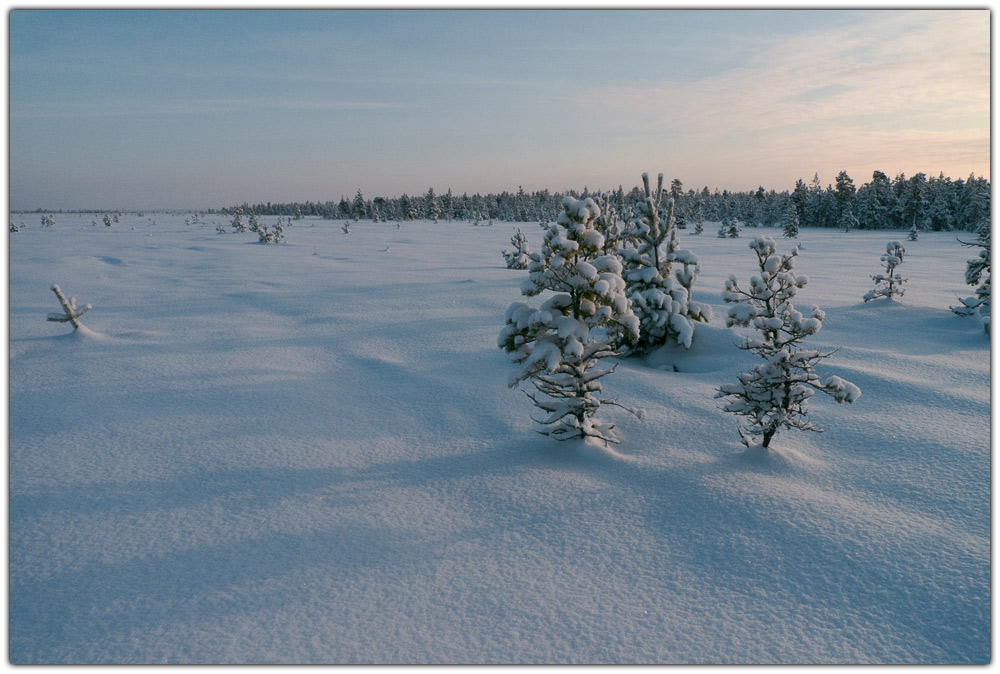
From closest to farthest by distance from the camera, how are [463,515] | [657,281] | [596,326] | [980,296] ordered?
[463,515] < [596,326] < [657,281] < [980,296]

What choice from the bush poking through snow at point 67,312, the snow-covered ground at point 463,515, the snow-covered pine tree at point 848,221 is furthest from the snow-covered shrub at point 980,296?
the snow-covered pine tree at point 848,221

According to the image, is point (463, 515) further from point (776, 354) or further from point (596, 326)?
point (776, 354)

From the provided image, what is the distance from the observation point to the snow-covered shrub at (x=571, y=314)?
489 centimetres

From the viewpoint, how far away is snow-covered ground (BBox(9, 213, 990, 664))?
3064 millimetres

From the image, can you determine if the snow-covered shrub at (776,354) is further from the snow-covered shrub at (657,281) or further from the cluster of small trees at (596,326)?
the snow-covered shrub at (657,281)

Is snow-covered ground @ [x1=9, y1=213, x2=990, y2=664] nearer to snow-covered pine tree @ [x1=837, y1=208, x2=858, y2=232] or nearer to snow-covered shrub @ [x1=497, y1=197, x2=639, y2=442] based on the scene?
snow-covered shrub @ [x1=497, y1=197, x2=639, y2=442]

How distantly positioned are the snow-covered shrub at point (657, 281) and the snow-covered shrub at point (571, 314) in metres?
4.08

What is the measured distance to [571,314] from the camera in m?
5.32

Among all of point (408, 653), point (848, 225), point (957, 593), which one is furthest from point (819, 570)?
point (848, 225)

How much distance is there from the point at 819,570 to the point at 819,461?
2.09 metres

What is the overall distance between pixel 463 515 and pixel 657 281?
263 inches

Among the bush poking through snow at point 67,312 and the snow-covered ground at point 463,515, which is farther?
the bush poking through snow at point 67,312

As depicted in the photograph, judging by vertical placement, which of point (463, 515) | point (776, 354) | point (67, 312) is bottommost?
point (463, 515)

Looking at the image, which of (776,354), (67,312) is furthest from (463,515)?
(67,312)
